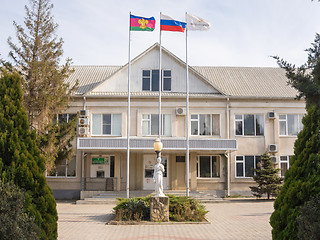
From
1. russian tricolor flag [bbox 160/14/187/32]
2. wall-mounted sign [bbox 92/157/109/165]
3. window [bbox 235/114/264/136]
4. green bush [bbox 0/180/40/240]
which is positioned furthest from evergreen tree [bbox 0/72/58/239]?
window [bbox 235/114/264/136]

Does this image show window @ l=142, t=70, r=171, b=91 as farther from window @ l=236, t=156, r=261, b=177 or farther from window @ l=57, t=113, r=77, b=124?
window @ l=236, t=156, r=261, b=177

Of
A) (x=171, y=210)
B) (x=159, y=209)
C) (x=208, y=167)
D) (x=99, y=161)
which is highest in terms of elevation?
(x=99, y=161)

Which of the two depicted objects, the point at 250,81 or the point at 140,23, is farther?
the point at 250,81

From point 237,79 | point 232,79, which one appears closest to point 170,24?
point 232,79

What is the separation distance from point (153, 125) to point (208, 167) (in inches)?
200

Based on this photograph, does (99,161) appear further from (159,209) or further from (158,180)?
(159,209)

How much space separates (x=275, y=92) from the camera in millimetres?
28609

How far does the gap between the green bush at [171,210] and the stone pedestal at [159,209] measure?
49 cm

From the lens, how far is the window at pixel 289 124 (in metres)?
27.9

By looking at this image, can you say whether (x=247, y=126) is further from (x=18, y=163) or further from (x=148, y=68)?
(x=18, y=163)

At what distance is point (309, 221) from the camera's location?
6.57 meters

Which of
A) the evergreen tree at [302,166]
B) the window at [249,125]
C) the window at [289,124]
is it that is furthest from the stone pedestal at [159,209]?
the window at [289,124]

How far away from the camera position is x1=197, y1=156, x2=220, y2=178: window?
89.4 ft

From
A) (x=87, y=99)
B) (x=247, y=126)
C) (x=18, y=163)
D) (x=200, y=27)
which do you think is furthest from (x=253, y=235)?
(x=87, y=99)
